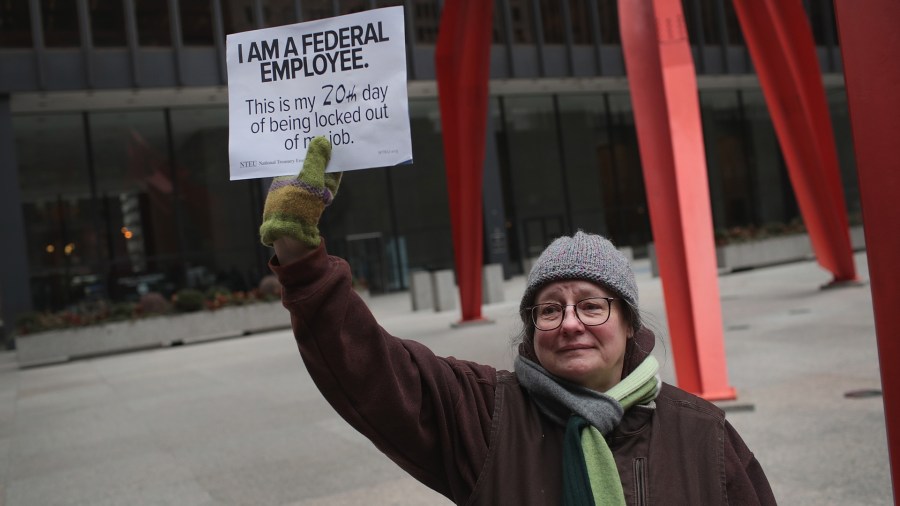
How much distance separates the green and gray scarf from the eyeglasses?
119 mm

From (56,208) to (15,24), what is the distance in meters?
6.20

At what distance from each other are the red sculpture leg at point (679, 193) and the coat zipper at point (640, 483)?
5.53 m

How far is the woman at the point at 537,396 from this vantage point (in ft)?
6.93

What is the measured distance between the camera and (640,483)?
6.89ft

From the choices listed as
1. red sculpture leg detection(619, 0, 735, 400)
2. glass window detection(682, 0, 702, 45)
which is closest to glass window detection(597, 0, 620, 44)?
glass window detection(682, 0, 702, 45)

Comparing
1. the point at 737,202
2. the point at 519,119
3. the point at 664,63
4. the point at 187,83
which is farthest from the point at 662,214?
the point at 737,202

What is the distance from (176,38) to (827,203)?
1947 cm

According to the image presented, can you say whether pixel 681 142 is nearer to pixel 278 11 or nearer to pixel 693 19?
pixel 278 11

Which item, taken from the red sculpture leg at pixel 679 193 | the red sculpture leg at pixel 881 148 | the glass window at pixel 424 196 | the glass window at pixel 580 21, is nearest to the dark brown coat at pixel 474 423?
the red sculpture leg at pixel 881 148

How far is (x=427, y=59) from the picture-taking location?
2911cm

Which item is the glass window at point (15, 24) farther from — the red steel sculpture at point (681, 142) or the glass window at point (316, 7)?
the red steel sculpture at point (681, 142)

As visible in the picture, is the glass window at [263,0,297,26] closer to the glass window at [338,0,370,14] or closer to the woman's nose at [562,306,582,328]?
the glass window at [338,0,370,14]

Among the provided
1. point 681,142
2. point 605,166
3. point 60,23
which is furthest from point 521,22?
point 681,142

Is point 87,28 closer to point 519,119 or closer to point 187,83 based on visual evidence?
point 187,83
